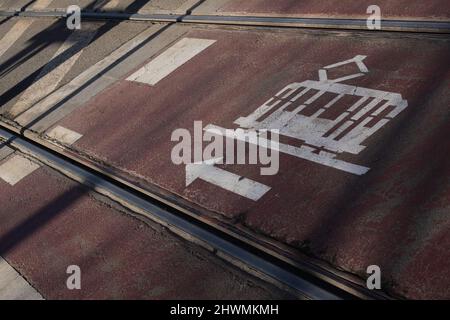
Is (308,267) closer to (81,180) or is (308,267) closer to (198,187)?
(198,187)

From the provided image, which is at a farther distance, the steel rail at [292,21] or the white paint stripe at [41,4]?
the white paint stripe at [41,4]

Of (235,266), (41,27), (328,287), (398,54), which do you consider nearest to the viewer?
(328,287)

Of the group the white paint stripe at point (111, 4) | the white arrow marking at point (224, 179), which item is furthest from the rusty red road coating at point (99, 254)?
the white paint stripe at point (111, 4)

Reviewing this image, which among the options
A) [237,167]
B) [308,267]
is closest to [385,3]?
[237,167]

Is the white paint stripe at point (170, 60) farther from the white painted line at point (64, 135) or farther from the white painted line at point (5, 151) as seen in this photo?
the white painted line at point (5, 151)

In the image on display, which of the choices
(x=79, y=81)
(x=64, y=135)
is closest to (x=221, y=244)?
(x=64, y=135)

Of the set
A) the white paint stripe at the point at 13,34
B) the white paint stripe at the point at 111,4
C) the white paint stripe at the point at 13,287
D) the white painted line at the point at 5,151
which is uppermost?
the white paint stripe at the point at 111,4

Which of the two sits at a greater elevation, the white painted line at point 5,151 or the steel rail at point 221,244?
the white painted line at point 5,151
